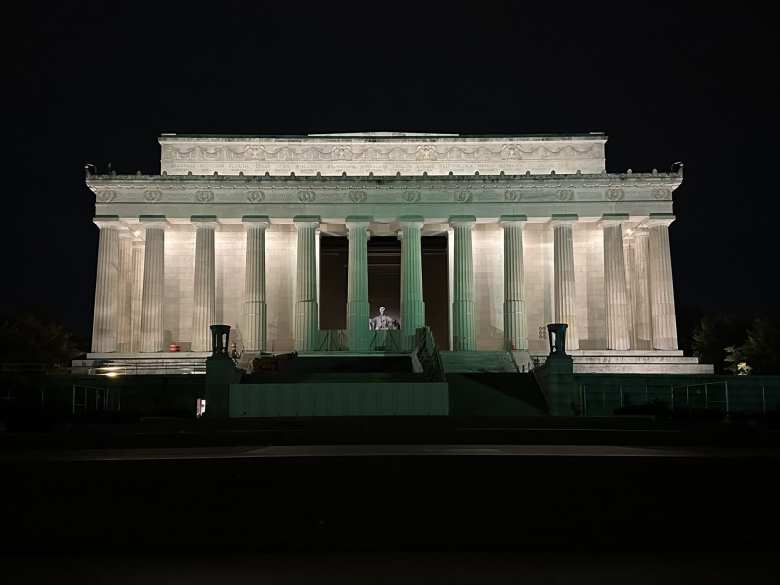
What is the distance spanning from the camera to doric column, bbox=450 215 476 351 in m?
70.2

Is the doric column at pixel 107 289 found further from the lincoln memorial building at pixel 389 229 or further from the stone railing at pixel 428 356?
the stone railing at pixel 428 356

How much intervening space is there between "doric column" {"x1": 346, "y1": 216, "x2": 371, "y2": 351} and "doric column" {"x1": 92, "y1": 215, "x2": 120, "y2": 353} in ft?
65.9

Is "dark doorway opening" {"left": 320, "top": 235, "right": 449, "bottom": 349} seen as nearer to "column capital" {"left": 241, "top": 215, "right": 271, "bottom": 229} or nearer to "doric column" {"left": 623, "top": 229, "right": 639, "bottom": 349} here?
"column capital" {"left": 241, "top": 215, "right": 271, "bottom": 229}

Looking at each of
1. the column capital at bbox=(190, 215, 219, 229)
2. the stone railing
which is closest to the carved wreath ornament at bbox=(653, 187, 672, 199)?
the stone railing

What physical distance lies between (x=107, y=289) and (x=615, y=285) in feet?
143

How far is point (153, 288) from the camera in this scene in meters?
70.1

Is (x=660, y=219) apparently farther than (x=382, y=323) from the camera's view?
No

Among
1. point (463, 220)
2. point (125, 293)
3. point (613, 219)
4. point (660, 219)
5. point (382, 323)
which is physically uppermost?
point (463, 220)

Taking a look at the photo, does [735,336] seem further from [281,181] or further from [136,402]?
[136,402]

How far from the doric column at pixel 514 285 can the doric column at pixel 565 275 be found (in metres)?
2.91

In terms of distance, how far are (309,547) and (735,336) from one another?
94332 mm

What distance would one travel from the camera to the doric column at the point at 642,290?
71500mm

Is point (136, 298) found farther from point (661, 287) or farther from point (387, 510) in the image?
point (387, 510)

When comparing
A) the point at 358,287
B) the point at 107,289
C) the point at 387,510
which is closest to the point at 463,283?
the point at 358,287
